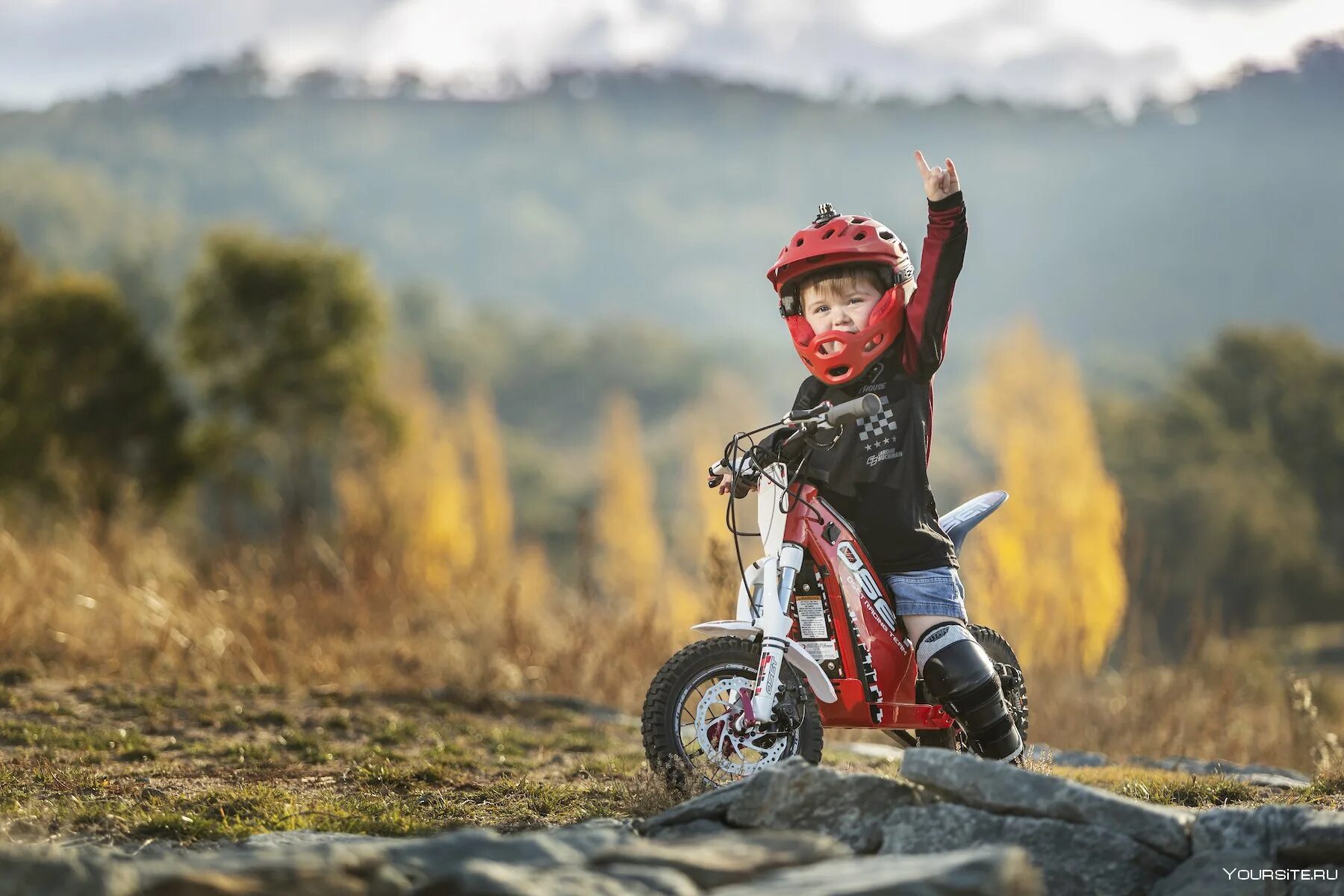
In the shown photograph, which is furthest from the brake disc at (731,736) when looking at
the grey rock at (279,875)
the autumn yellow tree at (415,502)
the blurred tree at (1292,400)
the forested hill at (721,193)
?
the forested hill at (721,193)

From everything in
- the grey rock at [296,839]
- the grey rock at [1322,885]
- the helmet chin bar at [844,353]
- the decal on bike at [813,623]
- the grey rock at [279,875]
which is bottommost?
the grey rock at [1322,885]

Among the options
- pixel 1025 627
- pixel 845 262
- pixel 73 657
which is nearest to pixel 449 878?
pixel 845 262

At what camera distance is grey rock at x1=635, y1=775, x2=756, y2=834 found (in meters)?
4.11

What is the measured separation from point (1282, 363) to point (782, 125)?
144m

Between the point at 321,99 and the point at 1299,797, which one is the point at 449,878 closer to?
the point at 1299,797

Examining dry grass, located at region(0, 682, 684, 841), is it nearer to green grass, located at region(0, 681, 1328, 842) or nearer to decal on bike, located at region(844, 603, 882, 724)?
green grass, located at region(0, 681, 1328, 842)

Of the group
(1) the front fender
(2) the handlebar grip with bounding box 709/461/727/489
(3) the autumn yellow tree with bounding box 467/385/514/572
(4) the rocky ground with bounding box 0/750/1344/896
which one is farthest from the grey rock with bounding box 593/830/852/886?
(3) the autumn yellow tree with bounding box 467/385/514/572

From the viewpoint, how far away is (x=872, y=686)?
4.82 meters

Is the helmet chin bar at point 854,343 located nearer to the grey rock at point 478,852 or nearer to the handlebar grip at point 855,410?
the handlebar grip at point 855,410

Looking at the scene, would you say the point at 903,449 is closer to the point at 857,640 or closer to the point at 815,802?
the point at 857,640

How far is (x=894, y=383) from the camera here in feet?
16.6

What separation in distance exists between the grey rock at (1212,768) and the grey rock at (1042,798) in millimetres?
2696

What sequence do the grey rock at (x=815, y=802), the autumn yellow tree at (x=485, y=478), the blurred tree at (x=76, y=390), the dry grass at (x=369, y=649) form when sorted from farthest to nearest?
1. the autumn yellow tree at (x=485, y=478)
2. the blurred tree at (x=76, y=390)
3. the dry grass at (x=369, y=649)
4. the grey rock at (x=815, y=802)

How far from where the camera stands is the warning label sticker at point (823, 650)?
480 cm
